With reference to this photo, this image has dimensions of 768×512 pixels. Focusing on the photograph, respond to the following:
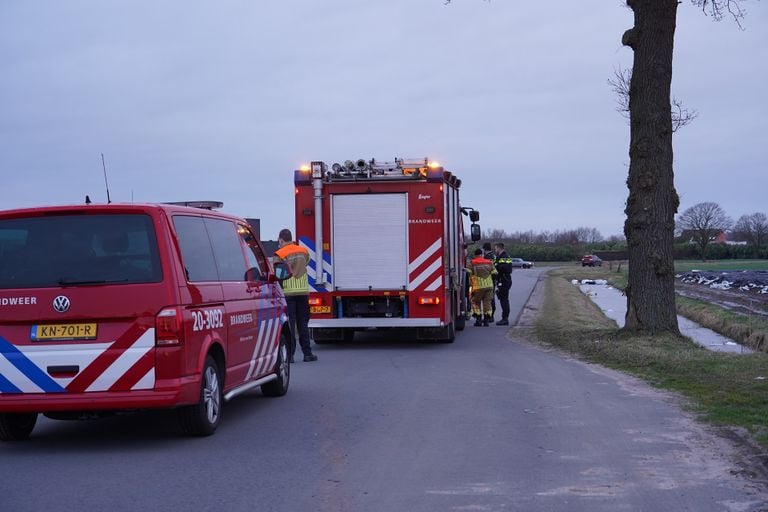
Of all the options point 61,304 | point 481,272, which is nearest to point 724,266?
point 481,272

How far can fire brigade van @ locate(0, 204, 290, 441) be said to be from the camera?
7582 millimetres

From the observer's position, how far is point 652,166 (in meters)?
16.0

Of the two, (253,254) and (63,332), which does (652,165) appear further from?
(63,332)

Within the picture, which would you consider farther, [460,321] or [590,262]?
[590,262]

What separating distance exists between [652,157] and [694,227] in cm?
10571

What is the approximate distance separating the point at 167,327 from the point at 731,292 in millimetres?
36302

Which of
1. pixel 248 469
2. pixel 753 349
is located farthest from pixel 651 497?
pixel 753 349

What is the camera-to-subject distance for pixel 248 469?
7.08 meters

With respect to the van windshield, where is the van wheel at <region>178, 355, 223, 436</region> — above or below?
below

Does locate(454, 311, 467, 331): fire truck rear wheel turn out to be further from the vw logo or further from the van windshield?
the vw logo

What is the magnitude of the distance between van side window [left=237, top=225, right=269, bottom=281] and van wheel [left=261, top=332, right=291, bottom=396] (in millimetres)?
931

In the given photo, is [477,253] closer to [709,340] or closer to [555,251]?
[709,340]

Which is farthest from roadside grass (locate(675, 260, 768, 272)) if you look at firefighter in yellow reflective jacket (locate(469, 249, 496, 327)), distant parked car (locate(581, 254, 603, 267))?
firefighter in yellow reflective jacket (locate(469, 249, 496, 327))

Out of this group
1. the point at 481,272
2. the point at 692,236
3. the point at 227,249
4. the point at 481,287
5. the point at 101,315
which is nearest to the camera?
the point at 101,315
